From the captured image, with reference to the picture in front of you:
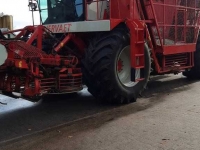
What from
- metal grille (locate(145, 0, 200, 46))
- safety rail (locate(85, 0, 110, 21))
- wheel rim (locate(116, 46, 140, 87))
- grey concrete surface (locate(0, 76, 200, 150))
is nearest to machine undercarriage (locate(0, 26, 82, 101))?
grey concrete surface (locate(0, 76, 200, 150))

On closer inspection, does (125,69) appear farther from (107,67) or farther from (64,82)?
(64,82)

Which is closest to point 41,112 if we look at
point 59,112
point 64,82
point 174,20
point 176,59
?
point 59,112

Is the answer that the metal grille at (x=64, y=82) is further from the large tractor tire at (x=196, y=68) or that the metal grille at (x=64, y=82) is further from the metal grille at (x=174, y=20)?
the large tractor tire at (x=196, y=68)

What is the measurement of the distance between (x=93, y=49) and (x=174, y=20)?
113 inches

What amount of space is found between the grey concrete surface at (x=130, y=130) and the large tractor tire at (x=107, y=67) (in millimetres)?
245

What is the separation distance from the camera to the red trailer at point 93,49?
4781mm

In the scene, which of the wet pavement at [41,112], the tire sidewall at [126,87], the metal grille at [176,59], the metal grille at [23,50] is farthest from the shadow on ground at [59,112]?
the metal grille at [23,50]

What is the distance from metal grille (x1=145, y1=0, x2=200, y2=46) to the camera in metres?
6.76

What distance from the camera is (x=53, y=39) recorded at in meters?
5.93

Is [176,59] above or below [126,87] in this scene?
above

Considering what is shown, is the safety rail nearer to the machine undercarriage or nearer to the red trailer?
the red trailer

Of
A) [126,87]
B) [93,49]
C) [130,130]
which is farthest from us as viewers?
[126,87]

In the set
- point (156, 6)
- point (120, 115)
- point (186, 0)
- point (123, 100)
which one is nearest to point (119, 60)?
point (123, 100)

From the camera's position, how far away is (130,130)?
429 centimetres
